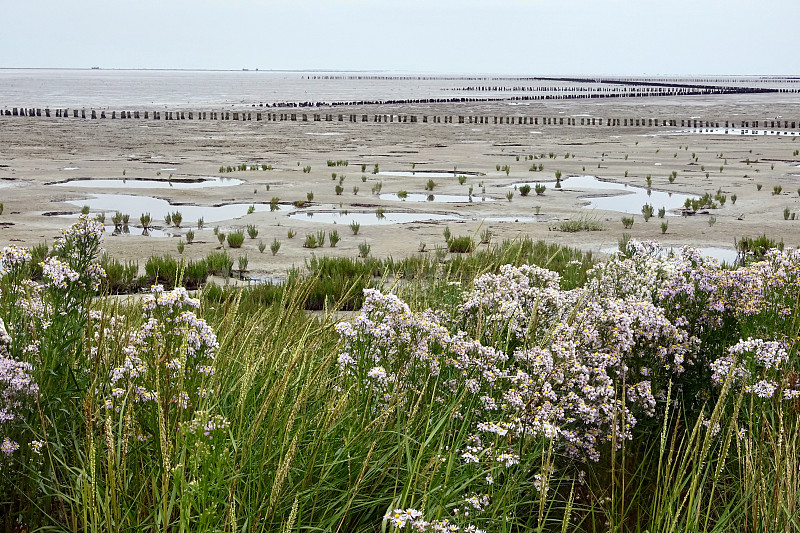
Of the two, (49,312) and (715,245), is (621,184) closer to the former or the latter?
(715,245)

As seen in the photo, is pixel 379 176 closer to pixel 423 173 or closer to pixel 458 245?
pixel 423 173

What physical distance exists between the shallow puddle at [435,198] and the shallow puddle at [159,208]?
325 centimetres

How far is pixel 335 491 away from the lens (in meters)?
3.63

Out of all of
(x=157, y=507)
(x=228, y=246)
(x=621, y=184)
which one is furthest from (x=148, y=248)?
(x=621, y=184)

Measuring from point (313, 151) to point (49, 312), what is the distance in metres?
35.4

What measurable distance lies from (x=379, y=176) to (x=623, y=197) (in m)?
8.32

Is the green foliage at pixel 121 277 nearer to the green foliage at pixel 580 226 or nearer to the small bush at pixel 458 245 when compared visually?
the small bush at pixel 458 245

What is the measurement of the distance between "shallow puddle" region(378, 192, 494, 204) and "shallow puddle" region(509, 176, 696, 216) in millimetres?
1948

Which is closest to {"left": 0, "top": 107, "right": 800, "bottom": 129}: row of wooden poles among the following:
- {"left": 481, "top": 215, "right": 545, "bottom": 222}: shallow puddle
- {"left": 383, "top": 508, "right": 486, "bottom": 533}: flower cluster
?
{"left": 481, "top": 215, "right": 545, "bottom": 222}: shallow puddle

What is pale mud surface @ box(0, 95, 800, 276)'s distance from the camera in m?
16.5

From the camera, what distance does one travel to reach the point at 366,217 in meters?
19.5

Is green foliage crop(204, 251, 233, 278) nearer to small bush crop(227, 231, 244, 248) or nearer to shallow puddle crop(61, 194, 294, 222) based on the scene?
small bush crop(227, 231, 244, 248)

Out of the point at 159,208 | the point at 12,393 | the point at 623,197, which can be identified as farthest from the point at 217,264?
the point at 623,197

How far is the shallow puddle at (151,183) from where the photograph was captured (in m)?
25.0
